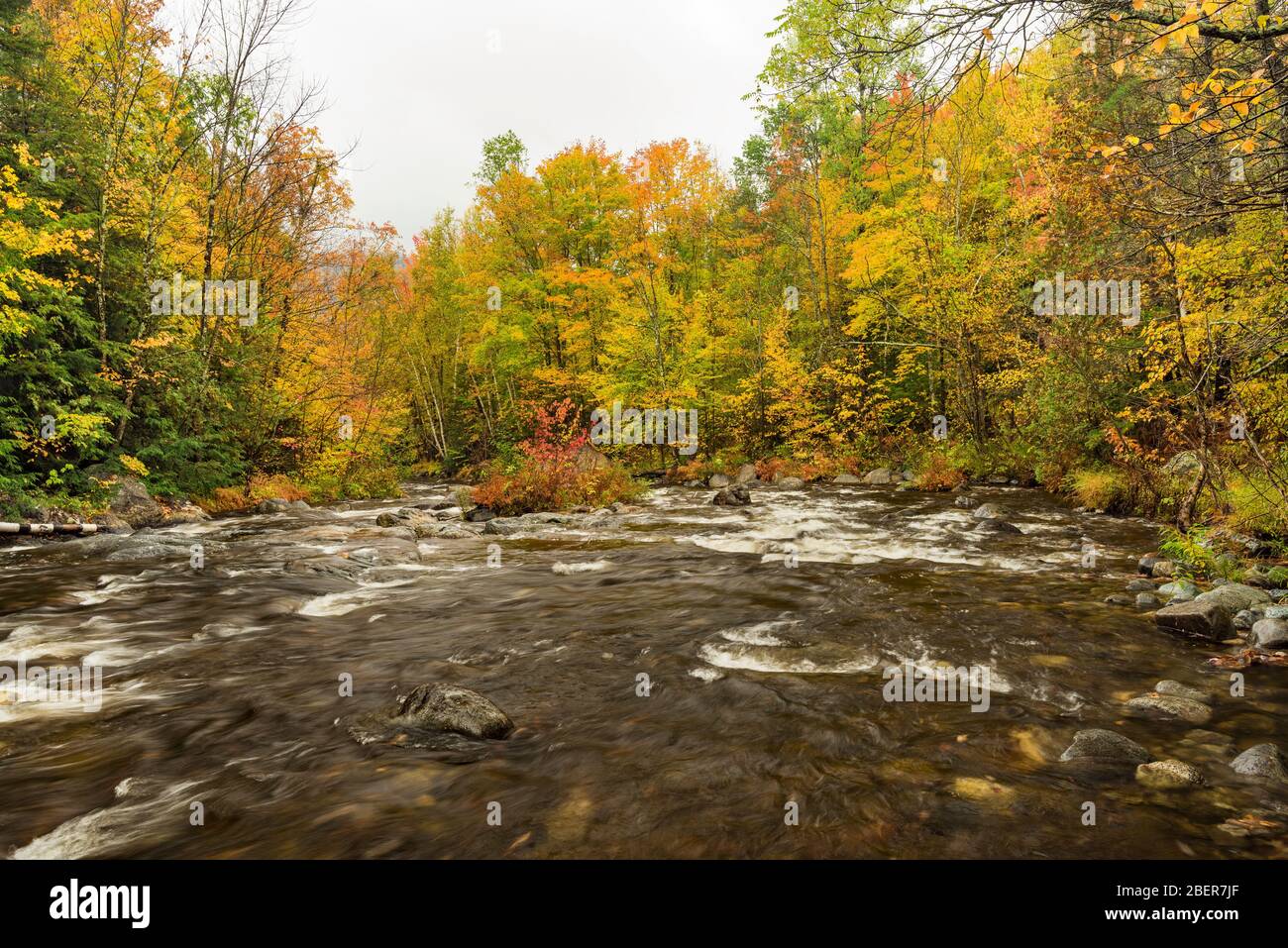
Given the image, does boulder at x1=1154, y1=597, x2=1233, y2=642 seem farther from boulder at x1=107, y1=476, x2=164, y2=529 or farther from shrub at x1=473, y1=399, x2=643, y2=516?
boulder at x1=107, y1=476, x2=164, y2=529

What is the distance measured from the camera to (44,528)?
1151 centimetres

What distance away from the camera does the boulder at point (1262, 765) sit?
11.3ft

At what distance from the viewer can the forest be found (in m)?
6.63

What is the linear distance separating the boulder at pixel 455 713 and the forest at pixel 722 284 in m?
4.89

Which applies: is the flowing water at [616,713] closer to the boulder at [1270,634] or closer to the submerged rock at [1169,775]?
the submerged rock at [1169,775]

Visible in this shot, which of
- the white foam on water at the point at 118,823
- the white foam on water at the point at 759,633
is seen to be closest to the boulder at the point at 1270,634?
the white foam on water at the point at 759,633

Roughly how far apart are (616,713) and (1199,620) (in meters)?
5.51

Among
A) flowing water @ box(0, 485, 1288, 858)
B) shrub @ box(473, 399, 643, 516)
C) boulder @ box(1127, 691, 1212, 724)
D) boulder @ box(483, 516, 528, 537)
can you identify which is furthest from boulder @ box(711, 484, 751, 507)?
boulder @ box(1127, 691, 1212, 724)

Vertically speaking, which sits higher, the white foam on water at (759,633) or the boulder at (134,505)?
the boulder at (134,505)

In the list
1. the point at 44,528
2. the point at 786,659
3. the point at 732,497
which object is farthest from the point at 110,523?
the point at 786,659

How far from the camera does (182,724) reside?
437 cm

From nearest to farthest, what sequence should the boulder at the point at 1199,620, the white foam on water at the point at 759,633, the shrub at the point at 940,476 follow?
the boulder at the point at 1199,620, the white foam on water at the point at 759,633, the shrub at the point at 940,476

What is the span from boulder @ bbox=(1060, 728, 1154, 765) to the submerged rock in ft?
0.42

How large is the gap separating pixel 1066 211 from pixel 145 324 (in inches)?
902
